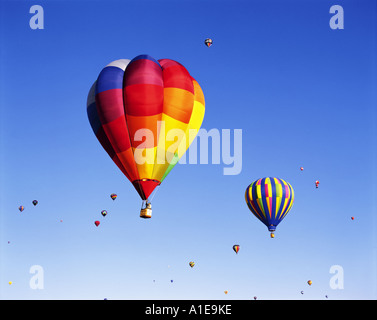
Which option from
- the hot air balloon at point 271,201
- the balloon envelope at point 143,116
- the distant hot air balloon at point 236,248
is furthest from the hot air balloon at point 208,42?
the distant hot air balloon at point 236,248

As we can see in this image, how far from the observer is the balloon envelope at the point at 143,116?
22.2 metres

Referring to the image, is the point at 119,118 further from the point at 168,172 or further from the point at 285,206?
the point at 285,206

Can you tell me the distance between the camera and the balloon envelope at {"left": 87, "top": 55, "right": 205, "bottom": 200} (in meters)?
22.2

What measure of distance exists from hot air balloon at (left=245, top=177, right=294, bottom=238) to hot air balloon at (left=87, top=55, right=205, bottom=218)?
32.9 feet

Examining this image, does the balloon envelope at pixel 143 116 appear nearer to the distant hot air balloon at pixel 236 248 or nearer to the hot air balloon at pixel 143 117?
the hot air balloon at pixel 143 117

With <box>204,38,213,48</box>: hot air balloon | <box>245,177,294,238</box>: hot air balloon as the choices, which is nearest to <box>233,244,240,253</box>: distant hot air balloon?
<box>245,177,294,238</box>: hot air balloon

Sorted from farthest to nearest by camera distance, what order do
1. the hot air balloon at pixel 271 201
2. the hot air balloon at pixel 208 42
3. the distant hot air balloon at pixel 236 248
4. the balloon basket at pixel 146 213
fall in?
1. the hot air balloon at pixel 271 201
2. the distant hot air balloon at pixel 236 248
3. the hot air balloon at pixel 208 42
4. the balloon basket at pixel 146 213

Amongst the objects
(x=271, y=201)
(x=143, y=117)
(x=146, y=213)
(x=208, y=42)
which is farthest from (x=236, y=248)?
(x=143, y=117)

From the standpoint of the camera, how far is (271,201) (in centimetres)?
3173

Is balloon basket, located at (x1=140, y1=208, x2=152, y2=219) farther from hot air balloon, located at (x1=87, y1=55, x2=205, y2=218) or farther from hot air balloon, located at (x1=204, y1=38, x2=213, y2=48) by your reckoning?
hot air balloon, located at (x1=204, y1=38, x2=213, y2=48)

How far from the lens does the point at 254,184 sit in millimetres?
33312

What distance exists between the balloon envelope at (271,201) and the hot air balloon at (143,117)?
395 inches
